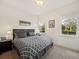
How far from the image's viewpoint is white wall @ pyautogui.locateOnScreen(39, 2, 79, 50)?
4140 mm

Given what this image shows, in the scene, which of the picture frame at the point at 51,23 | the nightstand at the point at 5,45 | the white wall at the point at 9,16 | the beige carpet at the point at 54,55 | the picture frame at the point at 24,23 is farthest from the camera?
the picture frame at the point at 51,23

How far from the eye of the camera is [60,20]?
4977 millimetres

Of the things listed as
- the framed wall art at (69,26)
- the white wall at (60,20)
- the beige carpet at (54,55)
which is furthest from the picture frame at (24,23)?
the framed wall art at (69,26)

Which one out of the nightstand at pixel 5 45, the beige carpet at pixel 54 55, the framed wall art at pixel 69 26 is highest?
the framed wall art at pixel 69 26

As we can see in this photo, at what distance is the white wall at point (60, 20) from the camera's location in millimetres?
4140

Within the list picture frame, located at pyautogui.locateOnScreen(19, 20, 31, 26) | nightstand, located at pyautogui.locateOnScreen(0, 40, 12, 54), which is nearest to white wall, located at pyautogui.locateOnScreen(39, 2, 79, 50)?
picture frame, located at pyautogui.locateOnScreen(19, 20, 31, 26)

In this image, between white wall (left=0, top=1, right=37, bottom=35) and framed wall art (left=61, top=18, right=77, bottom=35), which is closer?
white wall (left=0, top=1, right=37, bottom=35)

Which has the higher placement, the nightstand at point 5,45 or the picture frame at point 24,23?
the picture frame at point 24,23

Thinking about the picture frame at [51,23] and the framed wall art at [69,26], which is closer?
the framed wall art at [69,26]

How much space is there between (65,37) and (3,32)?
3.96 meters

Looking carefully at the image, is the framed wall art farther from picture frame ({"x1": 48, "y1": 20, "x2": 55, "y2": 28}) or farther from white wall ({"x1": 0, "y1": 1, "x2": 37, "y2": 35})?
white wall ({"x1": 0, "y1": 1, "x2": 37, "y2": 35})

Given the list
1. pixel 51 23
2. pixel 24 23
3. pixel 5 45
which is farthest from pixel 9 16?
pixel 51 23

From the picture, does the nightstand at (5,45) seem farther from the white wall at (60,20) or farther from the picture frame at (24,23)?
the white wall at (60,20)

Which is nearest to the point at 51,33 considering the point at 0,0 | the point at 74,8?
the point at 74,8
